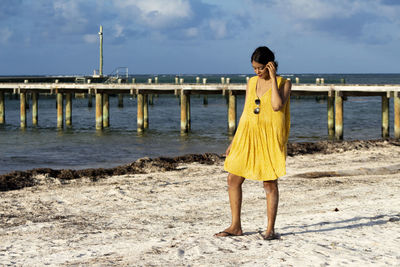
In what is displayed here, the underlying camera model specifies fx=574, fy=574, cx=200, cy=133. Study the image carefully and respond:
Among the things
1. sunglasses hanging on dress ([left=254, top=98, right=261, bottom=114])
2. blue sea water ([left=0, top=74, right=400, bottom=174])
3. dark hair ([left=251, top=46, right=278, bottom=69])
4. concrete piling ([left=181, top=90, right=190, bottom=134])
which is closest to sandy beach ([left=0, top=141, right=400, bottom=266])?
sunglasses hanging on dress ([left=254, top=98, right=261, bottom=114])

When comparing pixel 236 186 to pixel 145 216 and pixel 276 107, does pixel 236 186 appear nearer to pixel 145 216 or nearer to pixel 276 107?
pixel 276 107

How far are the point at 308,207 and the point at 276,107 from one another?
3.33 m

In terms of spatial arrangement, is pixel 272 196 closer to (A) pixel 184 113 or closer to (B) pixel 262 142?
(B) pixel 262 142

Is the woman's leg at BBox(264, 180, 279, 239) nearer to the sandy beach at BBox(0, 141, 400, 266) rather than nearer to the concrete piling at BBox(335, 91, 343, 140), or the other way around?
the sandy beach at BBox(0, 141, 400, 266)

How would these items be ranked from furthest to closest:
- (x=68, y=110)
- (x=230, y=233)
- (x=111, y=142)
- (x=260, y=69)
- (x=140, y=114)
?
(x=68, y=110) < (x=140, y=114) < (x=111, y=142) < (x=230, y=233) < (x=260, y=69)

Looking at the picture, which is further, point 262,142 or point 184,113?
point 184,113

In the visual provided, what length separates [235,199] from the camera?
20.6 ft

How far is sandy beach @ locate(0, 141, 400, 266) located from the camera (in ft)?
19.3

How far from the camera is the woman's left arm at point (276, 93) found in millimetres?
5832

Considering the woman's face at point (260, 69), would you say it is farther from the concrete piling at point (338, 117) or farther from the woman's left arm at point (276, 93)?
the concrete piling at point (338, 117)

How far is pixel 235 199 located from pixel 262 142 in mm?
736

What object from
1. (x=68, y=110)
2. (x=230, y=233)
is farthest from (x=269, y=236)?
(x=68, y=110)

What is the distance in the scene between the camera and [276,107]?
19.2 feet

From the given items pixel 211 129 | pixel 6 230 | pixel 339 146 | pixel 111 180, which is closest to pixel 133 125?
pixel 211 129
